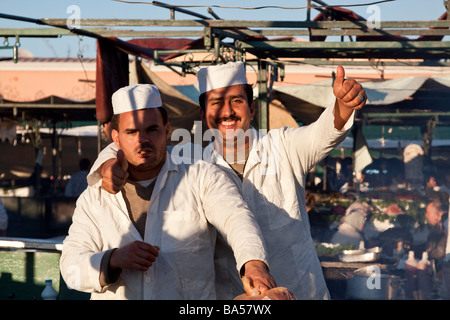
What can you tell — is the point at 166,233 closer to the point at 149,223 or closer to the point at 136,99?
the point at 149,223

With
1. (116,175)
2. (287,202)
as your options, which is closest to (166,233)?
(116,175)

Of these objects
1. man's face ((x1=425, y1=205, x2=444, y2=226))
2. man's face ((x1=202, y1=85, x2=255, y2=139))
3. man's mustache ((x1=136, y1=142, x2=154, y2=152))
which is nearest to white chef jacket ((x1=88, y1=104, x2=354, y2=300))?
man's face ((x1=202, y1=85, x2=255, y2=139))

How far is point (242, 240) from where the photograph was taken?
7.22ft

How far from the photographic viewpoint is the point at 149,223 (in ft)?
8.30

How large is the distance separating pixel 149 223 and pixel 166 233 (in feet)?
0.25

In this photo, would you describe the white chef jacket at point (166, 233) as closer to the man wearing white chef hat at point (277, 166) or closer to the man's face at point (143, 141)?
the man's face at point (143, 141)

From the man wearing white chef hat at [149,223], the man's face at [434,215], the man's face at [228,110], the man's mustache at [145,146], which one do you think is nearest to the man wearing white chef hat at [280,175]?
the man's face at [228,110]

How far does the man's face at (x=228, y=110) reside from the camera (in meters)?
3.21

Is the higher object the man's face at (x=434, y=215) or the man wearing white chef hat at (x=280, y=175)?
the man wearing white chef hat at (x=280, y=175)

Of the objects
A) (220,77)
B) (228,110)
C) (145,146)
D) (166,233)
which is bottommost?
(166,233)

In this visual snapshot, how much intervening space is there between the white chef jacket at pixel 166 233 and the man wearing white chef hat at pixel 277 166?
1.19 feet

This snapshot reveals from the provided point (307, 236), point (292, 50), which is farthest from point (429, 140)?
point (307, 236)

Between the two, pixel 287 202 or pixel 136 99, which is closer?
pixel 136 99

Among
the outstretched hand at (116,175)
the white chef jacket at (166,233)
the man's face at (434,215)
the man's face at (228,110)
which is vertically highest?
the man's face at (228,110)
